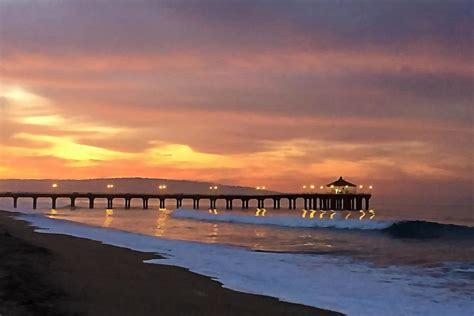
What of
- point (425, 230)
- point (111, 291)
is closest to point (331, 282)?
point (111, 291)

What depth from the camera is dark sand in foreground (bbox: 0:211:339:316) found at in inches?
339

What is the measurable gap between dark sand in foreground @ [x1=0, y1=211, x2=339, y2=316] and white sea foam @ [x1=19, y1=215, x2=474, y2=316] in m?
0.67

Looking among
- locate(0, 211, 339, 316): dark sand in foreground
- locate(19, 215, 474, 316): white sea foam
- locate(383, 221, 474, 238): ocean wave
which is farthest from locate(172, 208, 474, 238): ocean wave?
locate(0, 211, 339, 316): dark sand in foreground

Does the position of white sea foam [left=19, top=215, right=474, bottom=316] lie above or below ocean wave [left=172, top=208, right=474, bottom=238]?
above

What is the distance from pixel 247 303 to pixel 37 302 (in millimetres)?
3236

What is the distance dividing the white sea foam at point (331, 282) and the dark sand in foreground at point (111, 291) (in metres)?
0.67

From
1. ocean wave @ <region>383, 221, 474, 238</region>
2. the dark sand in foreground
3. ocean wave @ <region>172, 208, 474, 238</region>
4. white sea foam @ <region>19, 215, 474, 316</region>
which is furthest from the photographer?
ocean wave @ <region>172, 208, 474, 238</region>

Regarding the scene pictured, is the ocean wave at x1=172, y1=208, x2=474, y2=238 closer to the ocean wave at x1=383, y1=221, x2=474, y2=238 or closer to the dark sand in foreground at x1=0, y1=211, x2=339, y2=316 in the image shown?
the ocean wave at x1=383, y1=221, x2=474, y2=238

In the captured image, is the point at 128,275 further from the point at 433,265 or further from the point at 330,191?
the point at 330,191

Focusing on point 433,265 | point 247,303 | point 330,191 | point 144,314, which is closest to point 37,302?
point 144,314

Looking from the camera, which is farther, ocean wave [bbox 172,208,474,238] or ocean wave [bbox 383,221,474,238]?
ocean wave [bbox 172,208,474,238]

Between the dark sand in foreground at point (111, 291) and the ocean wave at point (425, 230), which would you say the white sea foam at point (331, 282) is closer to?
the dark sand in foreground at point (111, 291)

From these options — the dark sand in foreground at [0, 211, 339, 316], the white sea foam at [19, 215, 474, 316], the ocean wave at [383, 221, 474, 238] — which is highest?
the dark sand in foreground at [0, 211, 339, 316]

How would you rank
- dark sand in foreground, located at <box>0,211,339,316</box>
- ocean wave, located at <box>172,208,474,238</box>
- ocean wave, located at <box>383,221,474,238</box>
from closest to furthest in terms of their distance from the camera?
dark sand in foreground, located at <box>0,211,339,316</box>
ocean wave, located at <box>383,221,474,238</box>
ocean wave, located at <box>172,208,474,238</box>
